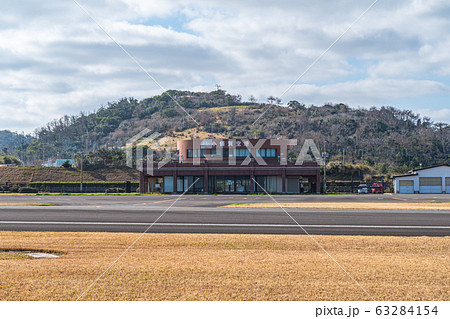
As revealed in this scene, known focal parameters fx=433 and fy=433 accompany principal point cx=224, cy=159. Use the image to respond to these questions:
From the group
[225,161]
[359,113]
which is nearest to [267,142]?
[225,161]

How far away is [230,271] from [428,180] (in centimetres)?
7358

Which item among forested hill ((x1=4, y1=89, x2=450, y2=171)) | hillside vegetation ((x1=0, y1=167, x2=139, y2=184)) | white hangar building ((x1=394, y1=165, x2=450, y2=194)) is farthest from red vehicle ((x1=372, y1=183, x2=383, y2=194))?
hillside vegetation ((x1=0, y1=167, x2=139, y2=184))

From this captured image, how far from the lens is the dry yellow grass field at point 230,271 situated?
29.0 feet

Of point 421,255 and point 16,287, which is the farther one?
point 421,255

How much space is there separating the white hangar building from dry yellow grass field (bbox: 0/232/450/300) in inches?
2461

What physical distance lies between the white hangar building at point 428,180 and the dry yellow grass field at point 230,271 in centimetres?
6250

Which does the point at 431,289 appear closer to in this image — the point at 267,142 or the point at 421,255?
the point at 421,255

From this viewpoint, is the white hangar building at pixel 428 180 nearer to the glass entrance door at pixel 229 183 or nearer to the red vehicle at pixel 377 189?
the red vehicle at pixel 377 189

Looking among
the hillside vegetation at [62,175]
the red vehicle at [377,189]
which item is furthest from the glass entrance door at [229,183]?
the hillside vegetation at [62,175]

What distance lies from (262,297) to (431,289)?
A: 3.63m

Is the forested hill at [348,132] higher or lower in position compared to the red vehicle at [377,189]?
higher

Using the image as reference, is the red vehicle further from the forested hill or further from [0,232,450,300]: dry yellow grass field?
[0,232,450,300]: dry yellow grass field

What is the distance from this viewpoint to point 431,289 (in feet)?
29.9
